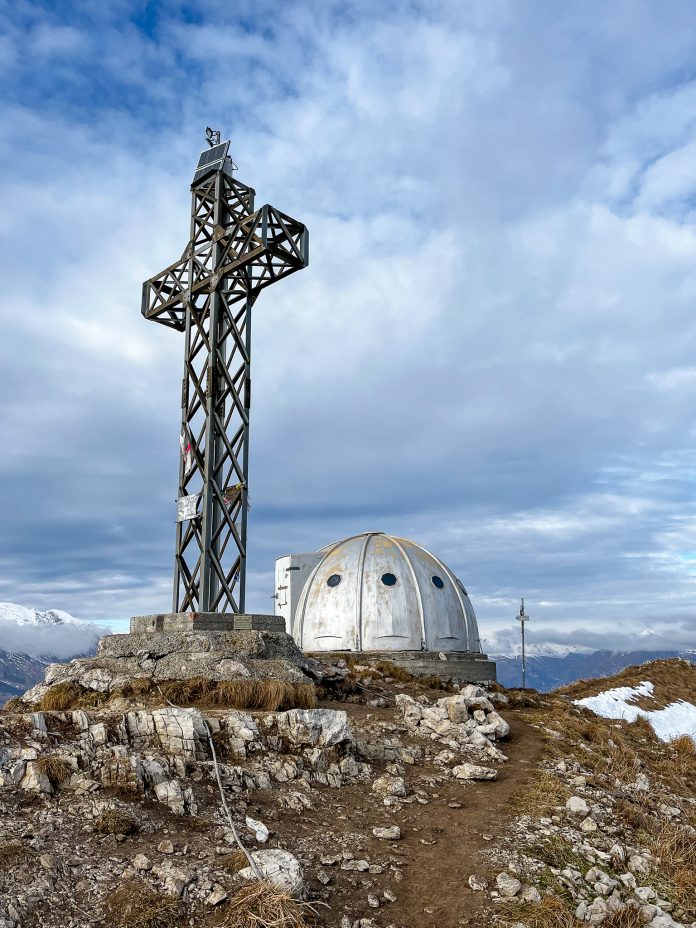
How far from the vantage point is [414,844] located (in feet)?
26.7

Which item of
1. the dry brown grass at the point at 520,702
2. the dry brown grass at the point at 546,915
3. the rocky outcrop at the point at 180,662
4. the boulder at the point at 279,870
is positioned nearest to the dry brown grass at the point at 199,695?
the rocky outcrop at the point at 180,662

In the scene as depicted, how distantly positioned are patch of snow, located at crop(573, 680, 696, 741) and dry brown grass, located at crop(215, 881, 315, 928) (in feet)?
71.9

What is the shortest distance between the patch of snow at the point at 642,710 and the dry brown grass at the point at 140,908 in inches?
886

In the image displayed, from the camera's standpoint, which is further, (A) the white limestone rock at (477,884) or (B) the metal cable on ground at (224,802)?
(A) the white limestone rock at (477,884)

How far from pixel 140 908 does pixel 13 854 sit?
4.20 ft

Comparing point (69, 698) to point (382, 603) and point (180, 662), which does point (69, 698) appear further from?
point (382, 603)

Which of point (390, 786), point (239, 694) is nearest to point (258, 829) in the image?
point (390, 786)

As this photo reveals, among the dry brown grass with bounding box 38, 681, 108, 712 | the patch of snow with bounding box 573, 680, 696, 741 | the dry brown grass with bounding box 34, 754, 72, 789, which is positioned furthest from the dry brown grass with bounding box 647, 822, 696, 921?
the patch of snow with bounding box 573, 680, 696, 741

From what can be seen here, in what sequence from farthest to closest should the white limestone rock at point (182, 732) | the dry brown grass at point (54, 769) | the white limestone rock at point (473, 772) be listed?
1. the white limestone rock at point (473, 772)
2. the white limestone rock at point (182, 732)
3. the dry brown grass at point (54, 769)

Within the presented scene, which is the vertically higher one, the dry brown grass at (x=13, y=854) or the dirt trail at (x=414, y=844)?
the dry brown grass at (x=13, y=854)

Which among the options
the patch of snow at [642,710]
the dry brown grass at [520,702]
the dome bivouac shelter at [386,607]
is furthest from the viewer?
the patch of snow at [642,710]

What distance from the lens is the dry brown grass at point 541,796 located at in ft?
30.4

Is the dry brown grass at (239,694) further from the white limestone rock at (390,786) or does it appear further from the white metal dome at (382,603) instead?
the white metal dome at (382,603)

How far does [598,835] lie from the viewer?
8812 mm
